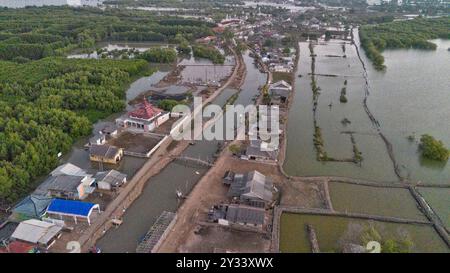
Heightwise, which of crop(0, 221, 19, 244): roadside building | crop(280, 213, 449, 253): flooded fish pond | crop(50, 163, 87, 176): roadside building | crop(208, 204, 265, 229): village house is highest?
crop(50, 163, 87, 176): roadside building

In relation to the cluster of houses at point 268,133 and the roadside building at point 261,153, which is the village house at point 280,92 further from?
the roadside building at point 261,153

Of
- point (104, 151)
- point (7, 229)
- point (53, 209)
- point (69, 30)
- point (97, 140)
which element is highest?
point (69, 30)

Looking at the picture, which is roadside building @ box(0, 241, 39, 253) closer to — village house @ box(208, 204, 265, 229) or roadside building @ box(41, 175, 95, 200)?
roadside building @ box(41, 175, 95, 200)

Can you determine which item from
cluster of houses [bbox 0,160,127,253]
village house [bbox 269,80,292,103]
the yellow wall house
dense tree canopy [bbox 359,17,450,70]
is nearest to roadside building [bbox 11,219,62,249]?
cluster of houses [bbox 0,160,127,253]

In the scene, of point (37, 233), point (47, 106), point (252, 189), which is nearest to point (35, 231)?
point (37, 233)

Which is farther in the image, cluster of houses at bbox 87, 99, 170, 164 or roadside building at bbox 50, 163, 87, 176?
cluster of houses at bbox 87, 99, 170, 164

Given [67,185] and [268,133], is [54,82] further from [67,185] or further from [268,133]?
[268,133]

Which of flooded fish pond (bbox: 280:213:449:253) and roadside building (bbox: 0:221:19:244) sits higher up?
roadside building (bbox: 0:221:19:244)
